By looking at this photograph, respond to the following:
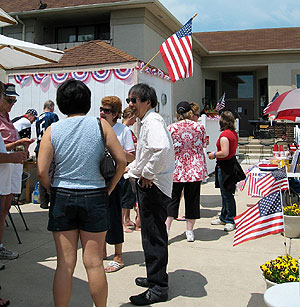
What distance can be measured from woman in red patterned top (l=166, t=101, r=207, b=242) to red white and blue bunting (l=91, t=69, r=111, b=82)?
10.7 ft

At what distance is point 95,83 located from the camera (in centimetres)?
804

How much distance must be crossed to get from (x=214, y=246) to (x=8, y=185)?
8.63ft

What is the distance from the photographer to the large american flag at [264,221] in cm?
296

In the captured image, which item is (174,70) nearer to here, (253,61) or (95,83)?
(95,83)

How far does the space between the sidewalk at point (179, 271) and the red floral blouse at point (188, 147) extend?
3.28 feet

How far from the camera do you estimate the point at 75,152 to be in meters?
2.51

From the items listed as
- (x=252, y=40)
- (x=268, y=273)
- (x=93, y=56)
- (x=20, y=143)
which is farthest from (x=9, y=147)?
(x=252, y=40)

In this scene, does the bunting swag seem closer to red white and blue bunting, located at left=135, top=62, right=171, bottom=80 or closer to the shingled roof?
red white and blue bunting, located at left=135, top=62, right=171, bottom=80

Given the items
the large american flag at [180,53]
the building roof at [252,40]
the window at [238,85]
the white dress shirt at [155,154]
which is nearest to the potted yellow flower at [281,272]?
the white dress shirt at [155,154]

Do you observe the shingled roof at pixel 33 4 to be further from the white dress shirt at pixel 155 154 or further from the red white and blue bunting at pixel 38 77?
the white dress shirt at pixel 155 154

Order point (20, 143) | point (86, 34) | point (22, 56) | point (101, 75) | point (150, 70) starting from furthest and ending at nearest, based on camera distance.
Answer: point (86, 34)
point (150, 70)
point (101, 75)
point (22, 56)
point (20, 143)

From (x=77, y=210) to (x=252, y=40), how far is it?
22.3m

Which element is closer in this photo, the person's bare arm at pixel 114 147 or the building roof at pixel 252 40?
the person's bare arm at pixel 114 147

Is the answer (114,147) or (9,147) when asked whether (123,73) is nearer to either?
(9,147)
